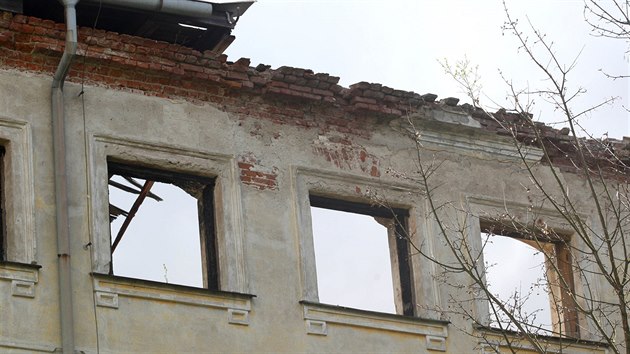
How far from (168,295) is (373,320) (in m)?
2.15

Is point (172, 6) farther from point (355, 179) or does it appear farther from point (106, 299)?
point (106, 299)

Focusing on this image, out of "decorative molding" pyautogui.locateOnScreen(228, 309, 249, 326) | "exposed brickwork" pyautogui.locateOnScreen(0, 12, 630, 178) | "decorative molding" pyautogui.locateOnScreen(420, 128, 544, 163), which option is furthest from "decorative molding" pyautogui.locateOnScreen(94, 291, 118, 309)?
"decorative molding" pyautogui.locateOnScreen(420, 128, 544, 163)

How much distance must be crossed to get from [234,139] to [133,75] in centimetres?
118

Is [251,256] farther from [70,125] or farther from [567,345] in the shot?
[567,345]

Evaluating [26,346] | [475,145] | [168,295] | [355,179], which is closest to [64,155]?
[168,295]

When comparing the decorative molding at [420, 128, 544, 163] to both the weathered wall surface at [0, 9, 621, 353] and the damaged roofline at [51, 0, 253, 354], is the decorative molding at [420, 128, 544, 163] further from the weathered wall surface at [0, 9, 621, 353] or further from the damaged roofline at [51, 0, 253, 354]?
the damaged roofline at [51, 0, 253, 354]

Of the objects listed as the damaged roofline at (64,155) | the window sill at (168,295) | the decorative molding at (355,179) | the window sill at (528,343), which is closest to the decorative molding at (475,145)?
the decorative molding at (355,179)

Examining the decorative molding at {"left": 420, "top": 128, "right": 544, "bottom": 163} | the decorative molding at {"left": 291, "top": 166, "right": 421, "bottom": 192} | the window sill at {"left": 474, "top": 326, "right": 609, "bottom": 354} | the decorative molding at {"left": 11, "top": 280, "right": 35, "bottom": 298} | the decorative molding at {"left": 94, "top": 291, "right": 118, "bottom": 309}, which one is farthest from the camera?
the decorative molding at {"left": 420, "top": 128, "right": 544, "bottom": 163}

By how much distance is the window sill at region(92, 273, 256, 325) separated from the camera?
45.5 ft

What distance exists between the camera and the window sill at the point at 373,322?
14859 mm

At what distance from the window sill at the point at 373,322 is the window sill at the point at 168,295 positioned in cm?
65

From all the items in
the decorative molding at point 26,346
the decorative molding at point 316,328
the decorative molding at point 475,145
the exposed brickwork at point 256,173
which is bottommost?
the decorative molding at point 26,346

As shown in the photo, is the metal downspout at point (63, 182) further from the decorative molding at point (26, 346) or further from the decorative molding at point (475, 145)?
the decorative molding at point (475, 145)

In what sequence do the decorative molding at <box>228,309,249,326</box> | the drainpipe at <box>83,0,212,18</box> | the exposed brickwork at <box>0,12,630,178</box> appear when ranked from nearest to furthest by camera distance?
the decorative molding at <box>228,309,249,326</box> → the exposed brickwork at <box>0,12,630,178</box> → the drainpipe at <box>83,0,212,18</box>
